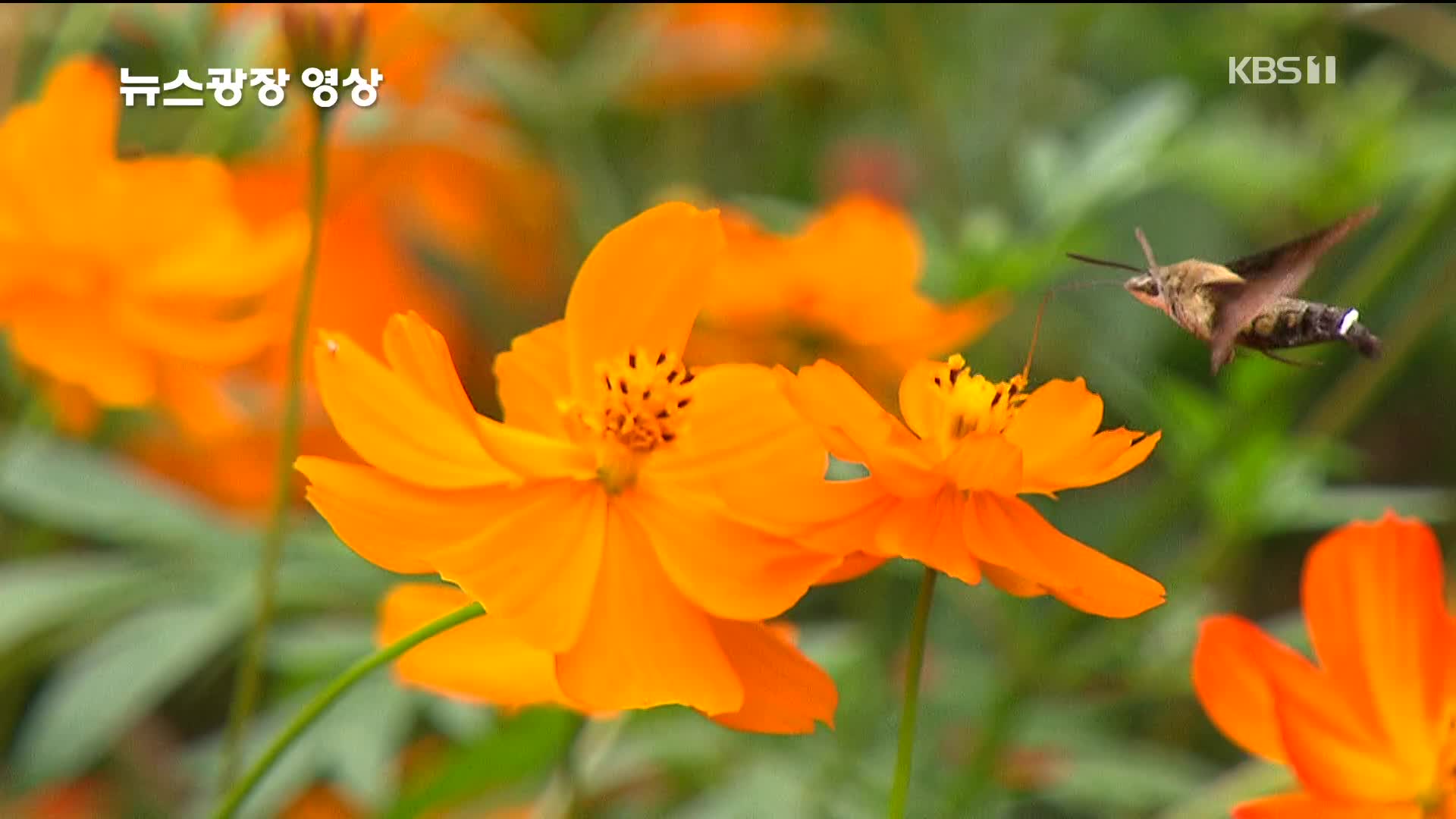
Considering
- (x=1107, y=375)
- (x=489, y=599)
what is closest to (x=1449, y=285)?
(x=1107, y=375)

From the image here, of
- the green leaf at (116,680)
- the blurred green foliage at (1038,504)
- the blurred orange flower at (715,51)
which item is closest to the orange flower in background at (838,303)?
the blurred green foliage at (1038,504)

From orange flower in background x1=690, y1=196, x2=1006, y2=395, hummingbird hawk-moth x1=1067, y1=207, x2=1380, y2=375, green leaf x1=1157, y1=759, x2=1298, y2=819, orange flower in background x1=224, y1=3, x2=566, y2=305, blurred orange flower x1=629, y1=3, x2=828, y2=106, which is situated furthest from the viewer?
blurred orange flower x1=629, y1=3, x2=828, y2=106

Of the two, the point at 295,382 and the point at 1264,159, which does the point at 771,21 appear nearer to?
the point at 1264,159

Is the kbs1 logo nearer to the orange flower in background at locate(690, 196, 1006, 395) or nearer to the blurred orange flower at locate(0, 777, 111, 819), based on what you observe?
the orange flower in background at locate(690, 196, 1006, 395)

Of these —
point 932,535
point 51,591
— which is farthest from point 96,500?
point 932,535

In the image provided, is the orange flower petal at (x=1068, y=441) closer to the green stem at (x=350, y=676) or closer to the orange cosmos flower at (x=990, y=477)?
the orange cosmos flower at (x=990, y=477)

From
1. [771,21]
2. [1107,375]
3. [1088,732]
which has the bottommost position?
[1088,732]

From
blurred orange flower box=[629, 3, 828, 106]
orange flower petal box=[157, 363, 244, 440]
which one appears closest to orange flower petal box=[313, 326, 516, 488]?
orange flower petal box=[157, 363, 244, 440]
